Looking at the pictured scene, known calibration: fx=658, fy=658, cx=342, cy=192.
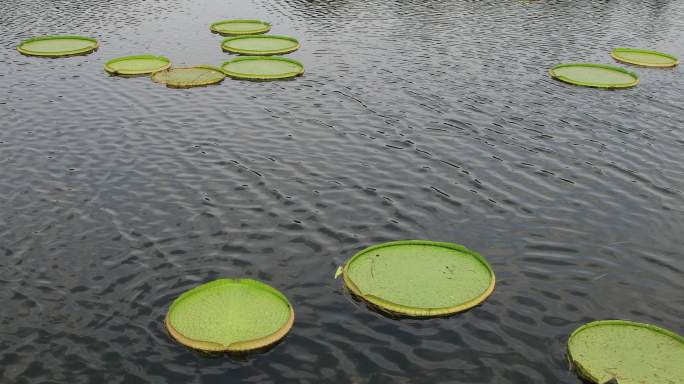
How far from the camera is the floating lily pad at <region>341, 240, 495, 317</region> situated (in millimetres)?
12000

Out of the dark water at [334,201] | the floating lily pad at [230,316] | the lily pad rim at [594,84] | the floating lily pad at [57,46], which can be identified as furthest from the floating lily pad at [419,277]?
the floating lily pad at [57,46]

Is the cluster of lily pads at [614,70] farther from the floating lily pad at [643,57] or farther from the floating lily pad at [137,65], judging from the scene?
the floating lily pad at [137,65]

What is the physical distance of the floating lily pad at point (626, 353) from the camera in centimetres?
1035

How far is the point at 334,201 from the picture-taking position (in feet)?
52.9

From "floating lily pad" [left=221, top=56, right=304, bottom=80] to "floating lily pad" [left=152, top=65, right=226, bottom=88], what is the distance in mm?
597

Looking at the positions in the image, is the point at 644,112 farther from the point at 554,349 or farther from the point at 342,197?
the point at 554,349

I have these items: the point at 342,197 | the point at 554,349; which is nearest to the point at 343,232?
the point at 342,197

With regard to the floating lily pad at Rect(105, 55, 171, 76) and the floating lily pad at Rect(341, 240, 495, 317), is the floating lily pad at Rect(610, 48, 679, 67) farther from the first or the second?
the floating lily pad at Rect(105, 55, 171, 76)

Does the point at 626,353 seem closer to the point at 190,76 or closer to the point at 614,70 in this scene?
the point at 614,70

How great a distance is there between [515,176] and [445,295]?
6.27 m

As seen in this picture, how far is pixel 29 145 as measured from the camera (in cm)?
1886

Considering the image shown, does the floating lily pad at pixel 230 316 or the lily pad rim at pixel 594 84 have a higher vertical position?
the lily pad rim at pixel 594 84

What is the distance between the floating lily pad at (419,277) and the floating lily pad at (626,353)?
197 centimetres

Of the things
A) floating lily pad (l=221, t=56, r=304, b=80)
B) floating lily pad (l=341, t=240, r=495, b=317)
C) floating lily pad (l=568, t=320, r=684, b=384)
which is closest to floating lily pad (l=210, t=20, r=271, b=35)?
floating lily pad (l=221, t=56, r=304, b=80)
